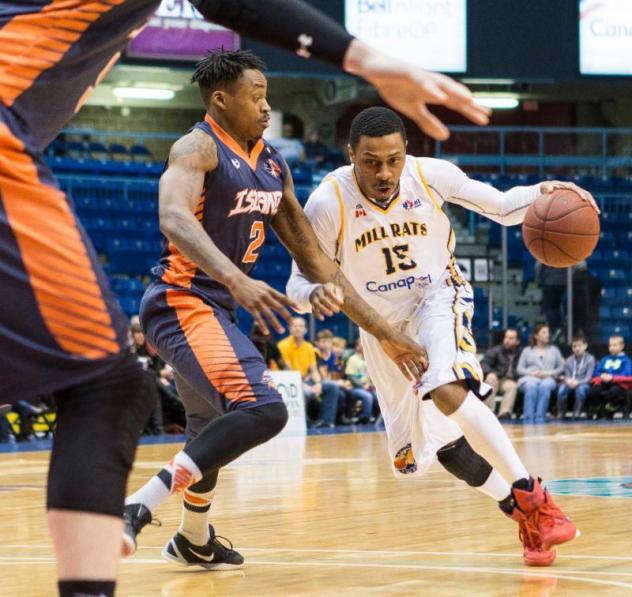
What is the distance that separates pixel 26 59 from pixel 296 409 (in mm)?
13802

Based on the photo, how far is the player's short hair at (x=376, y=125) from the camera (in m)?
5.41

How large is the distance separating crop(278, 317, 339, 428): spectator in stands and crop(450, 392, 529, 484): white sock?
11062 millimetres

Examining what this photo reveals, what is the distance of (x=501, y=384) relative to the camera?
1852cm

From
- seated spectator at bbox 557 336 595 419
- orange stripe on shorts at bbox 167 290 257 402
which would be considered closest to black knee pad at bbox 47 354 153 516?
orange stripe on shorts at bbox 167 290 257 402

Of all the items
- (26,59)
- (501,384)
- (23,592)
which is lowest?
(501,384)

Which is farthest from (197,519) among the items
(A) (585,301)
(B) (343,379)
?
(A) (585,301)

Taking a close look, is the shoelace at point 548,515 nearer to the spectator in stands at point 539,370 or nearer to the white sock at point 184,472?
the white sock at point 184,472

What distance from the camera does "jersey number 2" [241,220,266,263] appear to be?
496 cm

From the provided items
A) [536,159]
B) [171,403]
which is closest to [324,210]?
[171,403]

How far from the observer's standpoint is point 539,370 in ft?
59.7

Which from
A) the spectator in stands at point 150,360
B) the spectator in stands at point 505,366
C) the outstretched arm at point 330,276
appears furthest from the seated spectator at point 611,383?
→ the outstretched arm at point 330,276

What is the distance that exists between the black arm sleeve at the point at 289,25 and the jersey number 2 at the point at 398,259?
3.27 meters

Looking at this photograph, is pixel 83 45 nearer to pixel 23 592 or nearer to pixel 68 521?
pixel 68 521

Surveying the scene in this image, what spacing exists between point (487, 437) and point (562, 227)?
1124 millimetres
